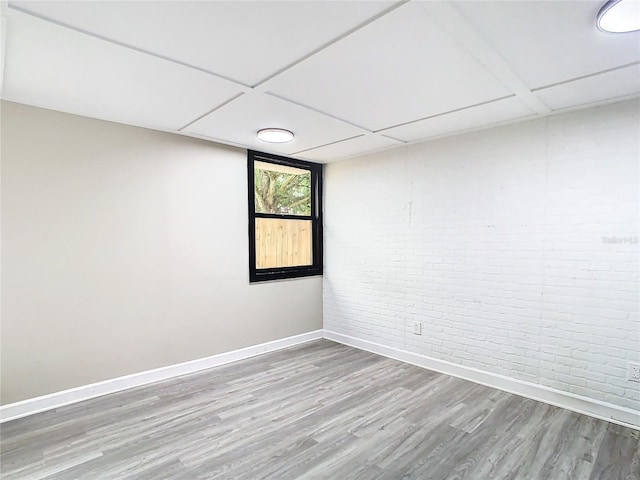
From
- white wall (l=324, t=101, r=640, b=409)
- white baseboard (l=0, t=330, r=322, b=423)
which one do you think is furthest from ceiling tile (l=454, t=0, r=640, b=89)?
white baseboard (l=0, t=330, r=322, b=423)

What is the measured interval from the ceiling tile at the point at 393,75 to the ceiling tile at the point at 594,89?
1.19ft

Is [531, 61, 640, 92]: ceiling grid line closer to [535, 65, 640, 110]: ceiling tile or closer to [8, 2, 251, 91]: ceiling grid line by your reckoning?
[535, 65, 640, 110]: ceiling tile

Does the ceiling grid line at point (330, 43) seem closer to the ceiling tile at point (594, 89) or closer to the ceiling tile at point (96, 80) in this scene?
the ceiling tile at point (96, 80)

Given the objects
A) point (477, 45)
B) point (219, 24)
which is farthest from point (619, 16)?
point (219, 24)

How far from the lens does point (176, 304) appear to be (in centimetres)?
343

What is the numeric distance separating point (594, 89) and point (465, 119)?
0.87m

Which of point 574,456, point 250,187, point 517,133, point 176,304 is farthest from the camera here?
point 250,187

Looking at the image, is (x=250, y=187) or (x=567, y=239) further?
(x=250, y=187)

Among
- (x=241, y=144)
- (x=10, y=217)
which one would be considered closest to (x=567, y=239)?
(x=241, y=144)

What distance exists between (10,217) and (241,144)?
2.06m

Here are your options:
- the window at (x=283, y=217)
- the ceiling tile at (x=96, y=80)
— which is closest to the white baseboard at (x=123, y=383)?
the window at (x=283, y=217)

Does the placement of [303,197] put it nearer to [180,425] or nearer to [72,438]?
[180,425]

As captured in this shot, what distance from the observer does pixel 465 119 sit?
298 centimetres

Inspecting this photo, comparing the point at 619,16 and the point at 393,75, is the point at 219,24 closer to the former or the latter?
the point at 393,75
